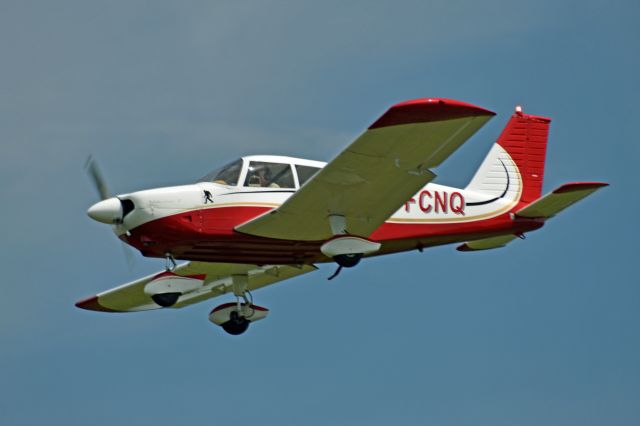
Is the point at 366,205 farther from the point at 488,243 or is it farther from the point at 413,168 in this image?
the point at 488,243

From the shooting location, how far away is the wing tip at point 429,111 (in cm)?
1811

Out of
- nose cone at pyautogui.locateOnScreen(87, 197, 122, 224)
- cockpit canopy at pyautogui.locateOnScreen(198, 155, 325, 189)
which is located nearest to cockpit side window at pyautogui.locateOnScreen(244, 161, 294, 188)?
cockpit canopy at pyautogui.locateOnScreen(198, 155, 325, 189)

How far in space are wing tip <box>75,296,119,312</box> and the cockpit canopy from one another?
5374 millimetres

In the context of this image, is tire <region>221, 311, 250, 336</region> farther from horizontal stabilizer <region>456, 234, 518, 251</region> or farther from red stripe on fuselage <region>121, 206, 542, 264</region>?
horizontal stabilizer <region>456, 234, 518, 251</region>

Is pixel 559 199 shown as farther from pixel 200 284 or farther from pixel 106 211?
pixel 106 211

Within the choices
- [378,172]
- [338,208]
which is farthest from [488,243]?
[378,172]

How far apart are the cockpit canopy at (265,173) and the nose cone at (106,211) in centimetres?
174

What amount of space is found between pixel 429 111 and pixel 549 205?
5.38m

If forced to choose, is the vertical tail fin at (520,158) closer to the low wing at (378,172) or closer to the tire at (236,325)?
the low wing at (378,172)

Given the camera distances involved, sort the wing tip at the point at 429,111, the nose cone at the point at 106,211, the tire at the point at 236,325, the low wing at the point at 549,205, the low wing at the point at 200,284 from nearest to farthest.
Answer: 1. the wing tip at the point at 429,111
2. the nose cone at the point at 106,211
3. the low wing at the point at 549,205
4. the low wing at the point at 200,284
5. the tire at the point at 236,325

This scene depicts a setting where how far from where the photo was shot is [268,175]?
21.7 m

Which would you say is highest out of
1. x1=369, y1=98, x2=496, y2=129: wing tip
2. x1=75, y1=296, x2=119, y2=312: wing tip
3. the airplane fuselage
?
x1=369, y1=98, x2=496, y2=129: wing tip

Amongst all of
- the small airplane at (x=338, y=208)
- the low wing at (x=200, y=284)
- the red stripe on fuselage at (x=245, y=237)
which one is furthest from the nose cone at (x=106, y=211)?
the low wing at (x=200, y=284)

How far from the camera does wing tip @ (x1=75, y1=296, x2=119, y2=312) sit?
1021 inches
